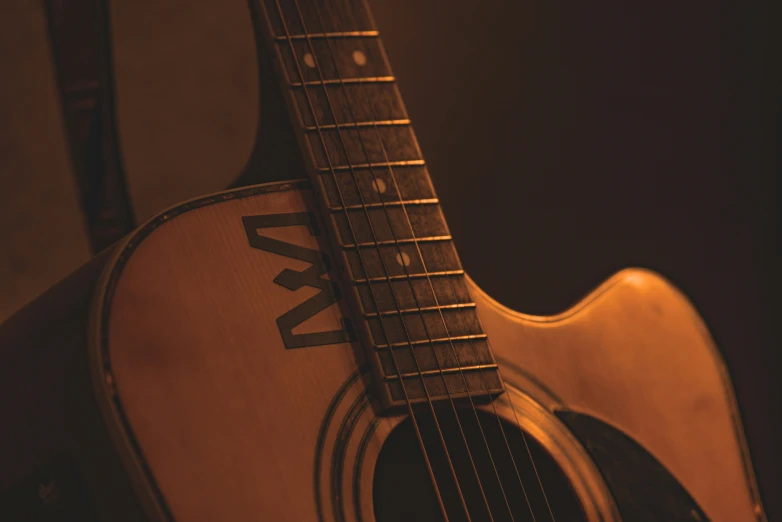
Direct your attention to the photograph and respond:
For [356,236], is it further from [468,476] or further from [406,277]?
[468,476]

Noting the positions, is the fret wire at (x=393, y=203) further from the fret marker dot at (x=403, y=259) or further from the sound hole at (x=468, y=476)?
the sound hole at (x=468, y=476)

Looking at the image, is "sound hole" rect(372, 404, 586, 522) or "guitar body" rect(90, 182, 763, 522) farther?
"sound hole" rect(372, 404, 586, 522)

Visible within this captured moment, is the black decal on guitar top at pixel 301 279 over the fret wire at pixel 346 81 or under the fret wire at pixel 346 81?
under

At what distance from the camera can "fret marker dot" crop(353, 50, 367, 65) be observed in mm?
809

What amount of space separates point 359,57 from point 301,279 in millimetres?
268

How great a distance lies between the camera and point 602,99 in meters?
1.17

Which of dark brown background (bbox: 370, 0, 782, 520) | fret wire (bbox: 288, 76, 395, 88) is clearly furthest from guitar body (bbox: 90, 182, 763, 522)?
dark brown background (bbox: 370, 0, 782, 520)

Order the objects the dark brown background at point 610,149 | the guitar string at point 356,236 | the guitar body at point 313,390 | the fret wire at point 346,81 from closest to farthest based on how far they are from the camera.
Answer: the guitar body at point 313,390 → the guitar string at point 356,236 → the fret wire at point 346,81 → the dark brown background at point 610,149

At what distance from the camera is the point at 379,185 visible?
2.49 feet

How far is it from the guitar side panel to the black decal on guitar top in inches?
6.4

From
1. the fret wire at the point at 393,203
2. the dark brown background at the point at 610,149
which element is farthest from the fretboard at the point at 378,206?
the dark brown background at the point at 610,149

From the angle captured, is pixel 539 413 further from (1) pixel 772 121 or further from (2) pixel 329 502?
(1) pixel 772 121

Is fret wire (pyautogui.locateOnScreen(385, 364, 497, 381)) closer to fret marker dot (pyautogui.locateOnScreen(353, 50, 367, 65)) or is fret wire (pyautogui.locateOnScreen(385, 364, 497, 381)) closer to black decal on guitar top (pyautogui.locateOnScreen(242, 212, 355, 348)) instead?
black decal on guitar top (pyautogui.locateOnScreen(242, 212, 355, 348))

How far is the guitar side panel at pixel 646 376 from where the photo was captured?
76cm
